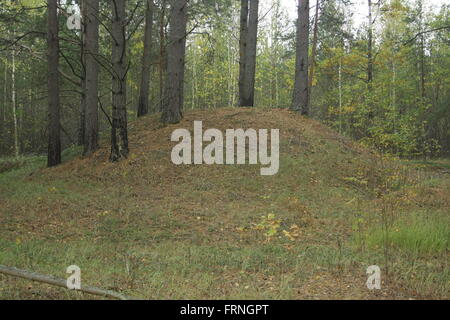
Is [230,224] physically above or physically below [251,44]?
below

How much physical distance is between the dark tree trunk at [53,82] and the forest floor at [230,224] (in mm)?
860

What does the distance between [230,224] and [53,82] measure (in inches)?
359

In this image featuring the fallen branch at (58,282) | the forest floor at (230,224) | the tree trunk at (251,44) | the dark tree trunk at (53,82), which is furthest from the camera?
the tree trunk at (251,44)

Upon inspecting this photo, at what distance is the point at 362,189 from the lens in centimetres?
1026

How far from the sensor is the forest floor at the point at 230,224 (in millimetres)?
4602

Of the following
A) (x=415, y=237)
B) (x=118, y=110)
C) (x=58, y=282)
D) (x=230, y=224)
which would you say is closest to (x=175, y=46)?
(x=118, y=110)

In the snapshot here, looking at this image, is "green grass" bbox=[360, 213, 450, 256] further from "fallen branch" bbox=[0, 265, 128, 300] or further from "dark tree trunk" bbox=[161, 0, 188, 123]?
"dark tree trunk" bbox=[161, 0, 188, 123]

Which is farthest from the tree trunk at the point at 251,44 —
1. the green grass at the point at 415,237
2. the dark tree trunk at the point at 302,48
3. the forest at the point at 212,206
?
the green grass at the point at 415,237

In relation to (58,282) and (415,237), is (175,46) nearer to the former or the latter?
(415,237)

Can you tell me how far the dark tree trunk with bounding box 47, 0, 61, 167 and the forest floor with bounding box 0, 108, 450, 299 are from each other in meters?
0.86

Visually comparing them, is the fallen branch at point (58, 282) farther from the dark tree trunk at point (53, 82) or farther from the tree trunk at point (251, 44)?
the tree trunk at point (251, 44)

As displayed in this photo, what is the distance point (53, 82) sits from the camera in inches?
511
